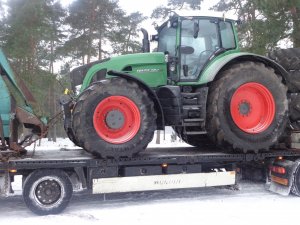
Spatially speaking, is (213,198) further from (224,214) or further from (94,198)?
(94,198)

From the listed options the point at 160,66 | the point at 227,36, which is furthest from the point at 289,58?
the point at 160,66

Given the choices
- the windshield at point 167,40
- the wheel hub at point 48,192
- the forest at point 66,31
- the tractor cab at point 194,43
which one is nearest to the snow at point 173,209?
the wheel hub at point 48,192

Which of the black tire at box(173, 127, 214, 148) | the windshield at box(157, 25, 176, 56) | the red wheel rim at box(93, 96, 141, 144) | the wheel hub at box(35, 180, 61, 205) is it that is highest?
the windshield at box(157, 25, 176, 56)

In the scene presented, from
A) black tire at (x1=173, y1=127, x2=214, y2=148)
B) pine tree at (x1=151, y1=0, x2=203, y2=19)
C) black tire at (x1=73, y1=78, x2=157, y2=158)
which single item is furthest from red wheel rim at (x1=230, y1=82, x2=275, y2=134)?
pine tree at (x1=151, y1=0, x2=203, y2=19)

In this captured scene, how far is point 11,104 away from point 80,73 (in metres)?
1.74

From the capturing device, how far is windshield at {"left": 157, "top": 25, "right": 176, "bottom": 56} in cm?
859

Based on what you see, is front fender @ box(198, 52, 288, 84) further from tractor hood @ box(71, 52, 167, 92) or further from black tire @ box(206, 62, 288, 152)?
tractor hood @ box(71, 52, 167, 92)

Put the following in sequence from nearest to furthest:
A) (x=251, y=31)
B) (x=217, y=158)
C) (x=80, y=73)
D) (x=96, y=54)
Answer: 1. (x=217, y=158)
2. (x=80, y=73)
3. (x=251, y=31)
4. (x=96, y=54)

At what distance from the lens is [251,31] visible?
17.9 m

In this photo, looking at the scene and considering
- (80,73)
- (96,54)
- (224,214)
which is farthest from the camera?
(96,54)

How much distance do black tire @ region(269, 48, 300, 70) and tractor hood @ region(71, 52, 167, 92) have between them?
281cm

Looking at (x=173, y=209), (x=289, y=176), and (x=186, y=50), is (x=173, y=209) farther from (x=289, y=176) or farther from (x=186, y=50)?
(x=186, y=50)

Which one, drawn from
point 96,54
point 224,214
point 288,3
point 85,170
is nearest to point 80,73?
point 85,170

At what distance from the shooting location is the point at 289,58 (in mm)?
9297
